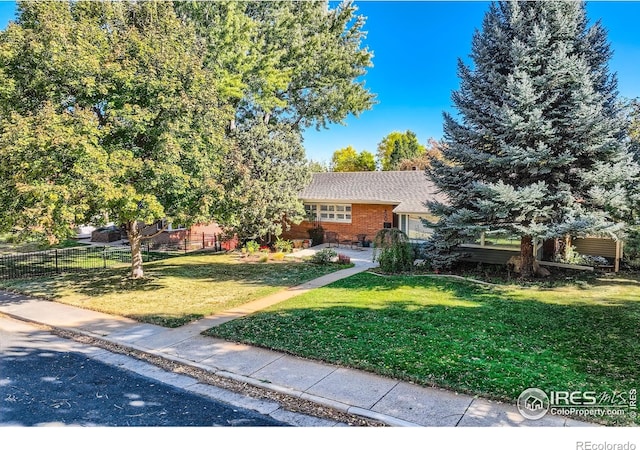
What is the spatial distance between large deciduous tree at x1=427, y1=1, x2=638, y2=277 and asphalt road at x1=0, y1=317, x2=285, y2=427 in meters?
9.42

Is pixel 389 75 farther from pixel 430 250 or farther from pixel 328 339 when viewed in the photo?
pixel 328 339

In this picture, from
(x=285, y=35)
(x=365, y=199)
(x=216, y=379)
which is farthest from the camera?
(x=365, y=199)

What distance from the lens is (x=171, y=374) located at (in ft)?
22.0

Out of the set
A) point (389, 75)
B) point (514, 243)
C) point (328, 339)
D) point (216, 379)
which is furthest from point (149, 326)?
point (389, 75)

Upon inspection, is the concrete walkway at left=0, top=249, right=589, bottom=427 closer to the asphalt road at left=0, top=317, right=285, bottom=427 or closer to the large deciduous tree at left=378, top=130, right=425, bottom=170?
the asphalt road at left=0, top=317, right=285, bottom=427

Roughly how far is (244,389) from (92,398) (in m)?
2.13

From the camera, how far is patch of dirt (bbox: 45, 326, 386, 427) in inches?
205

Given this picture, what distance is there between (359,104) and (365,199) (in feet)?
17.6

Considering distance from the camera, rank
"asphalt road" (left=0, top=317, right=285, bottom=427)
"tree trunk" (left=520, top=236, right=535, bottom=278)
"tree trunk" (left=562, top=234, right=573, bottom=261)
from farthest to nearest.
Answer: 1. "tree trunk" (left=562, top=234, right=573, bottom=261)
2. "tree trunk" (left=520, top=236, right=535, bottom=278)
3. "asphalt road" (left=0, top=317, right=285, bottom=427)

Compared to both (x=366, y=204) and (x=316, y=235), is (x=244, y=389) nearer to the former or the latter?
(x=366, y=204)

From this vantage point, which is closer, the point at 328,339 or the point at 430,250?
the point at 328,339

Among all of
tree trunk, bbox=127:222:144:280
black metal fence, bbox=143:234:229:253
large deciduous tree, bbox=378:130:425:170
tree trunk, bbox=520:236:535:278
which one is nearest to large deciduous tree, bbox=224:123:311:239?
black metal fence, bbox=143:234:229:253

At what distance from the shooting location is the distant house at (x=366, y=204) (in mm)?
20375

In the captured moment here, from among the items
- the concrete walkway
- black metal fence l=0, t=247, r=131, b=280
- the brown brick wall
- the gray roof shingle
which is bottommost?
the concrete walkway
